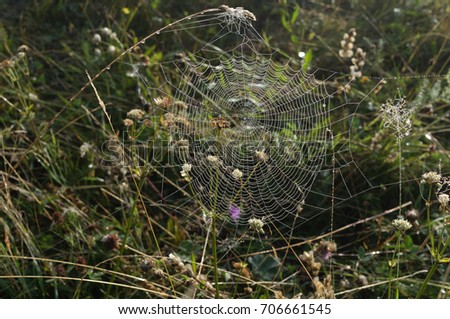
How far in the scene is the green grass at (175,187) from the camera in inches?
85.7

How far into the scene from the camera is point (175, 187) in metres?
2.80

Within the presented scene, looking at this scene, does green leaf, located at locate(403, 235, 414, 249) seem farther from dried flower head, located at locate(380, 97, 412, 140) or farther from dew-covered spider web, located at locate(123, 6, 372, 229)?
dried flower head, located at locate(380, 97, 412, 140)

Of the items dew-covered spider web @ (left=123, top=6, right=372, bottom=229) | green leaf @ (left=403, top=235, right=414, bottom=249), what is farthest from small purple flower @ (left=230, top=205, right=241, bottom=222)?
green leaf @ (left=403, top=235, right=414, bottom=249)

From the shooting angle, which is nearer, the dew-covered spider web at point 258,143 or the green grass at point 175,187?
the green grass at point 175,187

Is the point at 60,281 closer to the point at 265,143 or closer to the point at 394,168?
the point at 265,143

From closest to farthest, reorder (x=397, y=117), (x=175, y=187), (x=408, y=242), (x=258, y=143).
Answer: (x=397, y=117) < (x=408, y=242) < (x=258, y=143) < (x=175, y=187)

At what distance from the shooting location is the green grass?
218 centimetres

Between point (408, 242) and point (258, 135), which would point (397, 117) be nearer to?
point (408, 242)

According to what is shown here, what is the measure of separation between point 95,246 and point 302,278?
768 mm

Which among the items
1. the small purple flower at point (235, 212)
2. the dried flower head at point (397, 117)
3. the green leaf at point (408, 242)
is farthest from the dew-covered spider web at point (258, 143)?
the dried flower head at point (397, 117)

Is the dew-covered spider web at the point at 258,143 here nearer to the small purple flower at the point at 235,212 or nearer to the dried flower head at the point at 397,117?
the small purple flower at the point at 235,212

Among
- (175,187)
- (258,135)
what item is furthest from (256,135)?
(175,187)

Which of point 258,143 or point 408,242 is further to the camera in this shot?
point 258,143

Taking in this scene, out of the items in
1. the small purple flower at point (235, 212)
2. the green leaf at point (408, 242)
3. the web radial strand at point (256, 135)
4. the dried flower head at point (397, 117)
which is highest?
the dried flower head at point (397, 117)
